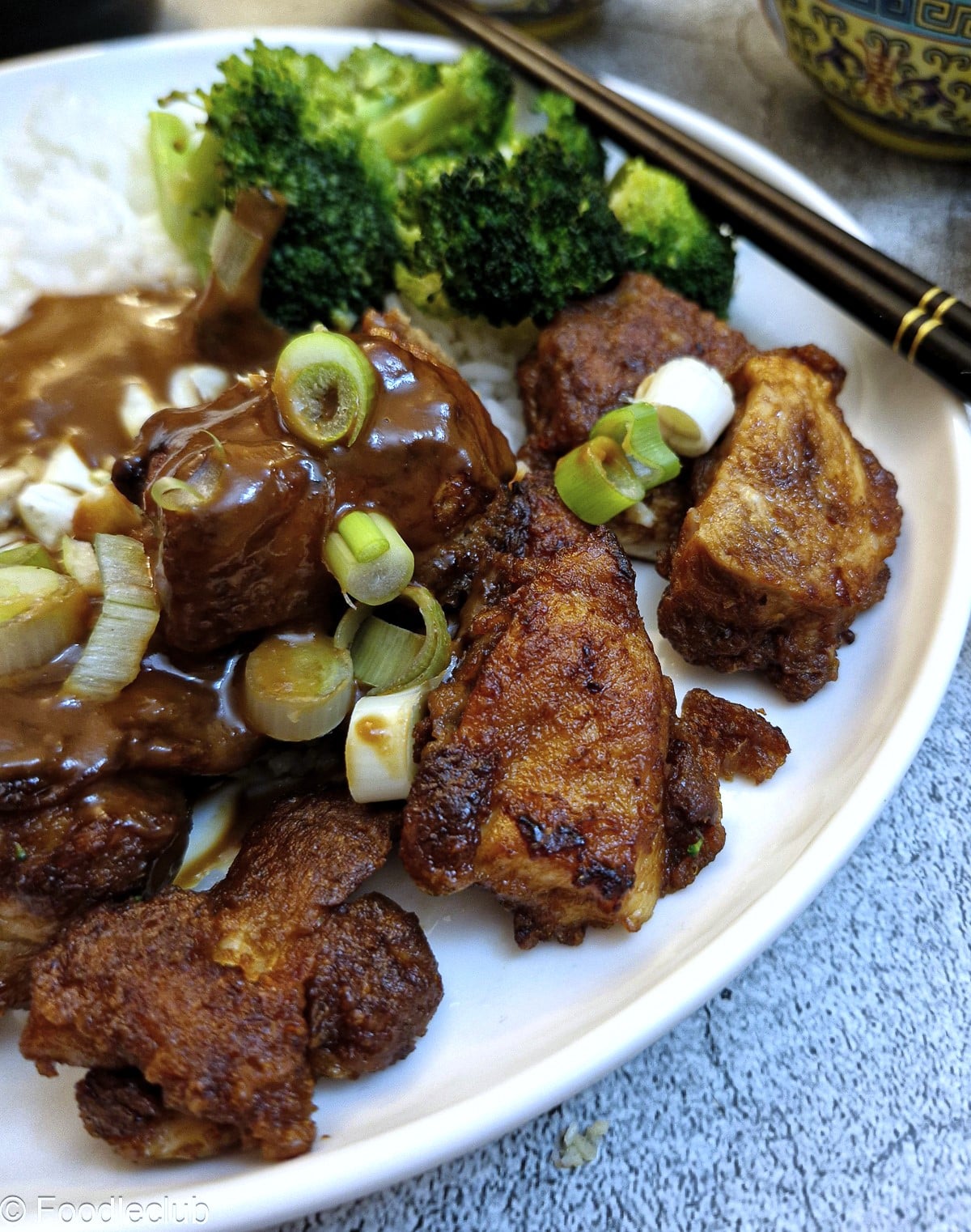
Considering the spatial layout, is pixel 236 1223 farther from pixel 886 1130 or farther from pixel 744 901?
pixel 886 1130

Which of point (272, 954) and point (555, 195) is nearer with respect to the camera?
point (272, 954)

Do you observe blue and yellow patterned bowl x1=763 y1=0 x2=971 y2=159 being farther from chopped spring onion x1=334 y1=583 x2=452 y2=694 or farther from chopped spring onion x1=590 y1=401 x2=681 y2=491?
chopped spring onion x1=334 y1=583 x2=452 y2=694

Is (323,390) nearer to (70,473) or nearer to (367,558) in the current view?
(367,558)

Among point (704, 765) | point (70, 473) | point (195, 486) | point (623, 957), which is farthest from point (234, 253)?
point (623, 957)

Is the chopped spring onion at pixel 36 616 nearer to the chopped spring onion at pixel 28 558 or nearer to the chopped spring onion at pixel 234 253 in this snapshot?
the chopped spring onion at pixel 28 558

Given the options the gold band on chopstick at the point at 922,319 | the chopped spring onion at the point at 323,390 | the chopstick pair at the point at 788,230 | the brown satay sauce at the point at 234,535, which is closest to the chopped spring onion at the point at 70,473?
the brown satay sauce at the point at 234,535

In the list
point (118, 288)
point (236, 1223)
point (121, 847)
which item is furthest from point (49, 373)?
point (236, 1223)
